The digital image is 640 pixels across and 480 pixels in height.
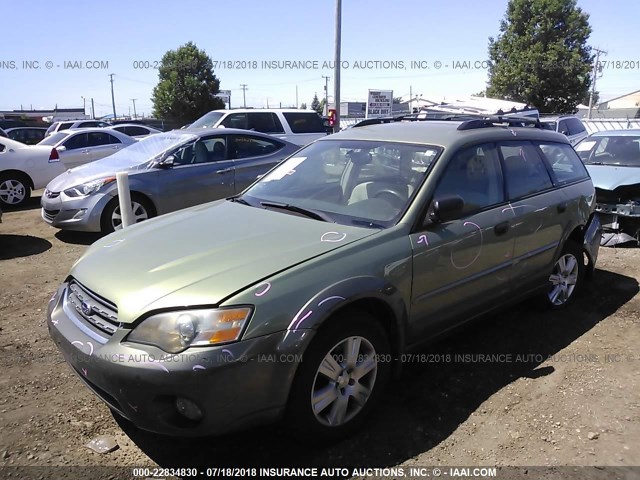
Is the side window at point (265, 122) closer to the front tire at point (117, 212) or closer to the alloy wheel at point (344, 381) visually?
the front tire at point (117, 212)

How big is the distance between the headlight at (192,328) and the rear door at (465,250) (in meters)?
1.17

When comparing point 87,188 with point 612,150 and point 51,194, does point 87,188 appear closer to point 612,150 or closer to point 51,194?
point 51,194

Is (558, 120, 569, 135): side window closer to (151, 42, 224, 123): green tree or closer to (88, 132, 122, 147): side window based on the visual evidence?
(88, 132, 122, 147): side window

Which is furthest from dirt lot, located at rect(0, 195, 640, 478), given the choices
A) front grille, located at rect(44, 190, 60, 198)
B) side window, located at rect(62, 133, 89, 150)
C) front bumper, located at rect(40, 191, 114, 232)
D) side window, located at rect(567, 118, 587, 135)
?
side window, located at rect(567, 118, 587, 135)

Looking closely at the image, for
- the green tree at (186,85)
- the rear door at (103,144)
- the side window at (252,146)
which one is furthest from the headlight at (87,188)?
the green tree at (186,85)

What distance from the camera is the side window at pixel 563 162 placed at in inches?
172

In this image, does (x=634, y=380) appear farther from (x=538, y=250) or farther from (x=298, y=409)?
(x=298, y=409)

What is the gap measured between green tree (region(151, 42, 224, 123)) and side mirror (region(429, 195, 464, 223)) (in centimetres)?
3634

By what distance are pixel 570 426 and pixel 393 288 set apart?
132 cm

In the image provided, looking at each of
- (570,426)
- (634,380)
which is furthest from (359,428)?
(634,380)

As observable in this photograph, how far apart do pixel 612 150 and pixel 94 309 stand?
828cm

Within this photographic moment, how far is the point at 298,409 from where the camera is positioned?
2.44 metres

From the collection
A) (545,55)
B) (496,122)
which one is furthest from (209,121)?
(545,55)

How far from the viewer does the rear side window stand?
39.2 ft
